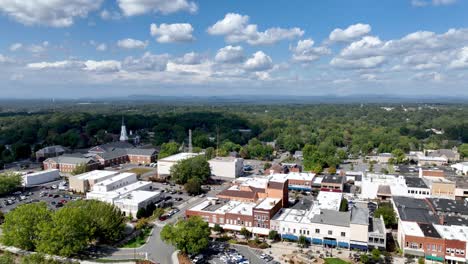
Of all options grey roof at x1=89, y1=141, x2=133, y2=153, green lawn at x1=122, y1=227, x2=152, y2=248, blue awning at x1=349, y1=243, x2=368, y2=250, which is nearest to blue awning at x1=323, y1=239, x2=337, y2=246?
blue awning at x1=349, y1=243, x2=368, y2=250

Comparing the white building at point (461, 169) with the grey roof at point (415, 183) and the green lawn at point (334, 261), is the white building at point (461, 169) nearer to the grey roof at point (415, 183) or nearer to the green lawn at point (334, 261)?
the grey roof at point (415, 183)

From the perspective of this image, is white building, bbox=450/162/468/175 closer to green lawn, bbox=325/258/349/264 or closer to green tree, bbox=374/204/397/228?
green tree, bbox=374/204/397/228

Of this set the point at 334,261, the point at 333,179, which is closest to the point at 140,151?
the point at 333,179

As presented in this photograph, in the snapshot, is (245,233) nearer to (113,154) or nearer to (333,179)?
(333,179)

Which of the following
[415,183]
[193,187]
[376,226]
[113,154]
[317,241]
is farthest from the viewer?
[113,154]

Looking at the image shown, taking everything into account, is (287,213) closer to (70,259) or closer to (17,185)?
(70,259)

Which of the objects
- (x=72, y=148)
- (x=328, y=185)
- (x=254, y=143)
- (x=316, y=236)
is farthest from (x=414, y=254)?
(x=72, y=148)
